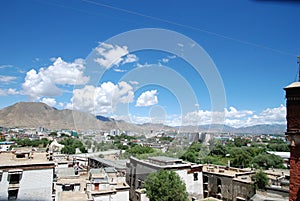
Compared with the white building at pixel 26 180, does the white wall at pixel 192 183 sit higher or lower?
lower

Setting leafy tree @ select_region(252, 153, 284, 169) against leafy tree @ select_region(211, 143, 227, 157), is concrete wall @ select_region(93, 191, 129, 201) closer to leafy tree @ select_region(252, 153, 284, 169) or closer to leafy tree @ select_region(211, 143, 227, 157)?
leafy tree @ select_region(252, 153, 284, 169)

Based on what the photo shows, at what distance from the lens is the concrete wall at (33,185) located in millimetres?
6664

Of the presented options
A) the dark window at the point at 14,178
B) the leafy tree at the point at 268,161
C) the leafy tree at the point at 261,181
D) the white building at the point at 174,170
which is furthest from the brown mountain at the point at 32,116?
the dark window at the point at 14,178

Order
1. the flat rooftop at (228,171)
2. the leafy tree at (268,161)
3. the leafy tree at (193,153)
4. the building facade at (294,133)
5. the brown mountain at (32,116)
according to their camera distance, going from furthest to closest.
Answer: the brown mountain at (32,116) < the leafy tree at (268,161) < the leafy tree at (193,153) < the flat rooftop at (228,171) < the building facade at (294,133)

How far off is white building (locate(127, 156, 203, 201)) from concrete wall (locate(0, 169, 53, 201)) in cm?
607

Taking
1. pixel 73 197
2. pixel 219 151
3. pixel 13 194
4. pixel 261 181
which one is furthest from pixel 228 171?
pixel 219 151

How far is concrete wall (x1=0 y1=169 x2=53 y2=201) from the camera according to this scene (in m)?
6.66

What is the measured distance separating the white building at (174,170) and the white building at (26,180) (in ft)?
20.0

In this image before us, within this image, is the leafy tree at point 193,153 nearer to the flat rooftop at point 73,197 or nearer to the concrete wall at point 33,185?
the flat rooftop at point 73,197

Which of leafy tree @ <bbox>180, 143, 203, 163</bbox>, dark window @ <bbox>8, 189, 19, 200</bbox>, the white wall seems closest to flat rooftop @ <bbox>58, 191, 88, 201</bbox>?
dark window @ <bbox>8, 189, 19, 200</bbox>

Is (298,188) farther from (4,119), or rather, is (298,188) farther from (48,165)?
(4,119)

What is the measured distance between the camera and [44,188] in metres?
7.07

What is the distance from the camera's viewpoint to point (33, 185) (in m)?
6.99

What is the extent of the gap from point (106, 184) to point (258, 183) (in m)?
6.66
